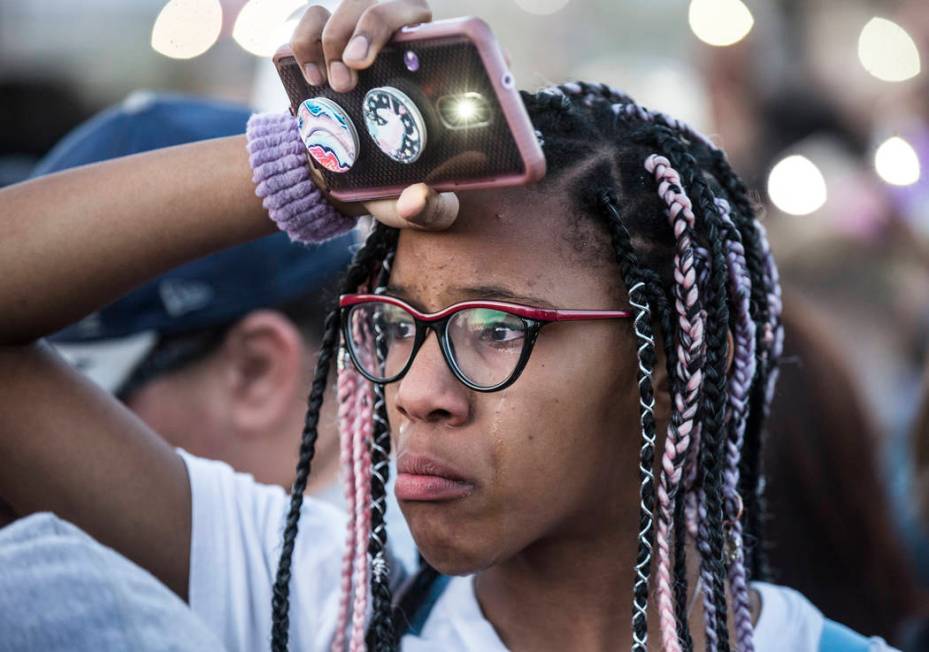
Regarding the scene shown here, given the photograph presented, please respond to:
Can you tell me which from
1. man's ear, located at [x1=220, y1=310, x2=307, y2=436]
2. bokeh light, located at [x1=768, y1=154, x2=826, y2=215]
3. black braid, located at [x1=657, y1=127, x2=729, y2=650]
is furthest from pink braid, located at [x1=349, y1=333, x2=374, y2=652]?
bokeh light, located at [x1=768, y1=154, x2=826, y2=215]

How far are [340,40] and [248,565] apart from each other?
3.53ft

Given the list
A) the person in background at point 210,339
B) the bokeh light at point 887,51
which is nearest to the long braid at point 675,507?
the person in background at point 210,339

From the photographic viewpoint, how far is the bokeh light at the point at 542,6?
759 centimetres

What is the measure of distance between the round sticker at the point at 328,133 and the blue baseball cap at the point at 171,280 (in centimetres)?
127

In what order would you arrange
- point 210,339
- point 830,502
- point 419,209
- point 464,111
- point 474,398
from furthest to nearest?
point 830,502, point 210,339, point 474,398, point 419,209, point 464,111

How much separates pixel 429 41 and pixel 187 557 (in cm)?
113

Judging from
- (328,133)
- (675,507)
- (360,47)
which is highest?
(360,47)

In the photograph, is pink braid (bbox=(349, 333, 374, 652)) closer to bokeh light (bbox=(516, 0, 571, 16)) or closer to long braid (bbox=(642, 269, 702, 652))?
long braid (bbox=(642, 269, 702, 652))

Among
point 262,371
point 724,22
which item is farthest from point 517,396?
point 724,22

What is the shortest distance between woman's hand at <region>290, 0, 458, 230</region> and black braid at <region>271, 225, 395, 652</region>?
27cm

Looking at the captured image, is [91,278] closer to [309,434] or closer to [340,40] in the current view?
[309,434]

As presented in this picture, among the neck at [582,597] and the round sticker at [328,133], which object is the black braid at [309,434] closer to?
the round sticker at [328,133]

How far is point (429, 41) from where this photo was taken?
149 centimetres

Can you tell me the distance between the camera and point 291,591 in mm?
2141
